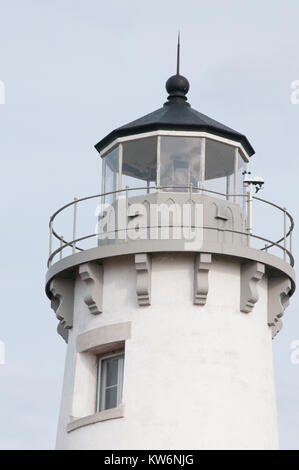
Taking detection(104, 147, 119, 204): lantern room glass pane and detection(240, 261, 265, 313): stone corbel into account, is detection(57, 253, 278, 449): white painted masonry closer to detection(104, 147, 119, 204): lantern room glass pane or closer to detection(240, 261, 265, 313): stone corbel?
detection(240, 261, 265, 313): stone corbel

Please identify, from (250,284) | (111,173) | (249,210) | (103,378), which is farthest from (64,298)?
(249,210)

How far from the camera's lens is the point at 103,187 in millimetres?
27359

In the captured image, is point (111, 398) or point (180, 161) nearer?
point (111, 398)

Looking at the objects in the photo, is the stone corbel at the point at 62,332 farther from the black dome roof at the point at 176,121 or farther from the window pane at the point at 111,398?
the black dome roof at the point at 176,121

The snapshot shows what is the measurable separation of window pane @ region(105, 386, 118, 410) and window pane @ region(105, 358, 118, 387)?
0.12 m

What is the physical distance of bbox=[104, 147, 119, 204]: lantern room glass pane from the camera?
2702 cm

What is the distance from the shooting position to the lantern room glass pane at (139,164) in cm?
2684

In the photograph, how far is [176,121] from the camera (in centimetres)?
2669

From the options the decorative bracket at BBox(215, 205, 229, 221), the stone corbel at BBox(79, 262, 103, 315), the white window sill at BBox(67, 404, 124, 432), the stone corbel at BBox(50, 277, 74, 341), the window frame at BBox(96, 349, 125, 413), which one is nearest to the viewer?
the white window sill at BBox(67, 404, 124, 432)

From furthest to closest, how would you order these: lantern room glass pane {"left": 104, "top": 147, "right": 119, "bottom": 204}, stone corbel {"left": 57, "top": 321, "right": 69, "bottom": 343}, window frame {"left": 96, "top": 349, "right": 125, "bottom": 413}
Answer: stone corbel {"left": 57, "top": 321, "right": 69, "bottom": 343} → lantern room glass pane {"left": 104, "top": 147, "right": 119, "bottom": 204} → window frame {"left": 96, "top": 349, "right": 125, "bottom": 413}

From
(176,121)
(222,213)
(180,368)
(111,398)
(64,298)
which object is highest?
(176,121)

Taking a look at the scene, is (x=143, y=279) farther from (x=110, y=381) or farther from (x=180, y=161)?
(x=180, y=161)

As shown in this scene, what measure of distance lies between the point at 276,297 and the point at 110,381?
3478 mm

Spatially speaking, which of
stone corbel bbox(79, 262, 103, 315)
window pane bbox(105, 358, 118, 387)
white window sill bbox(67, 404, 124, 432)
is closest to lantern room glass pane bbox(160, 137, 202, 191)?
stone corbel bbox(79, 262, 103, 315)
